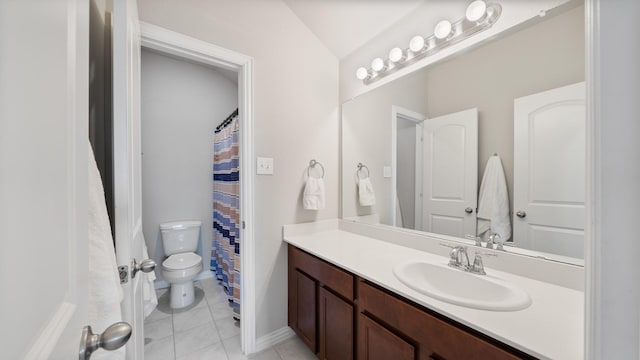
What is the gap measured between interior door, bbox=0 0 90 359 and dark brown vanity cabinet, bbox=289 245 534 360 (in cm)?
95

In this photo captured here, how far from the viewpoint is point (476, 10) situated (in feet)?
3.84

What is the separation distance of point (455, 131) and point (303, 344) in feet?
5.69

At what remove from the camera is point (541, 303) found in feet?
2.84

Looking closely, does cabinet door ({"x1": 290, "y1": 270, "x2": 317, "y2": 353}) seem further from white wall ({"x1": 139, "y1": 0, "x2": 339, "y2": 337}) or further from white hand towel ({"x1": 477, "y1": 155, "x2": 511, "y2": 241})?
white hand towel ({"x1": 477, "y1": 155, "x2": 511, "y2": 241})

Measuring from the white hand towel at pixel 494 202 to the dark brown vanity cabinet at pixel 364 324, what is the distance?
62cm

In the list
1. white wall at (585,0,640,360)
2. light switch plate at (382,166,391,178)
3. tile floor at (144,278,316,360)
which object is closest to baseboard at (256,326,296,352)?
tile floor at (144,278,316,360)

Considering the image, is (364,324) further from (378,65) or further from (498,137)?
(378,65)

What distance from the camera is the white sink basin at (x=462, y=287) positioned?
2.75 ft

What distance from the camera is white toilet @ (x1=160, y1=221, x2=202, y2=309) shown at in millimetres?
2098

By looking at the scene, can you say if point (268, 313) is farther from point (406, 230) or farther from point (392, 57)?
point (392, 57)

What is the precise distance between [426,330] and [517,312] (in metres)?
0.30

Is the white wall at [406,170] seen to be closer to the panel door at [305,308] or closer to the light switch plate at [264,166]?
the panel door at [305,308]

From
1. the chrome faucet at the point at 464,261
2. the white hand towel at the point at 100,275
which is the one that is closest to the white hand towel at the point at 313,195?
the chrome faucet at the point at 464,261

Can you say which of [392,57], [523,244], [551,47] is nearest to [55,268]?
[523,244]
